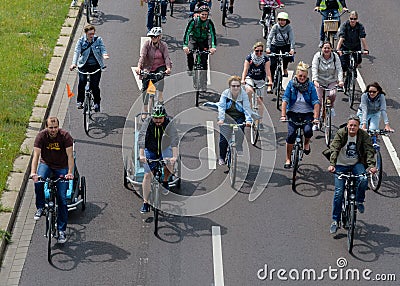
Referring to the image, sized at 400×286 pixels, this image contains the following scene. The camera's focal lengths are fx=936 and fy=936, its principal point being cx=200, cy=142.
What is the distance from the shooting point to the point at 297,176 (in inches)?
674

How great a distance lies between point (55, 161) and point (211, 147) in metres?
4.44

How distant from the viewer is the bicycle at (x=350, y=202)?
47.0 ft

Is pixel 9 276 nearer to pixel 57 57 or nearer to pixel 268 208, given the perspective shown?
pixel 268 208

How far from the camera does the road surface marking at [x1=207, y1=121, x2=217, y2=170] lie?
17.5m

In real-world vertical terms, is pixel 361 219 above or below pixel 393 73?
below

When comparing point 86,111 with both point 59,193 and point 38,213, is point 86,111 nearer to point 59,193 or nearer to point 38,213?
point 38,213

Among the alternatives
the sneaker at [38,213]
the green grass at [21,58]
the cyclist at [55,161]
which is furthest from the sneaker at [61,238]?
the green grass at [21,58]

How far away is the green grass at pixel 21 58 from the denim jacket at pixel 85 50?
1582 mm

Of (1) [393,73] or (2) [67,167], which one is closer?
(2) [67,167]

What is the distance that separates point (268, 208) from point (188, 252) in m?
2.06

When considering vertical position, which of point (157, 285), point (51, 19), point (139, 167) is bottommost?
point (157, 285)

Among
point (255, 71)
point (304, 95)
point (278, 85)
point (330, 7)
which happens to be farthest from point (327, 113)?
point (330, 7)

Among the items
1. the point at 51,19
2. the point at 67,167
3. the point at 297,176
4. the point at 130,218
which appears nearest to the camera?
the point at 67,167

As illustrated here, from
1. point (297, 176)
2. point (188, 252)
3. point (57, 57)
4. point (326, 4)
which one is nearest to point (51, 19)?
point (57, 57)
